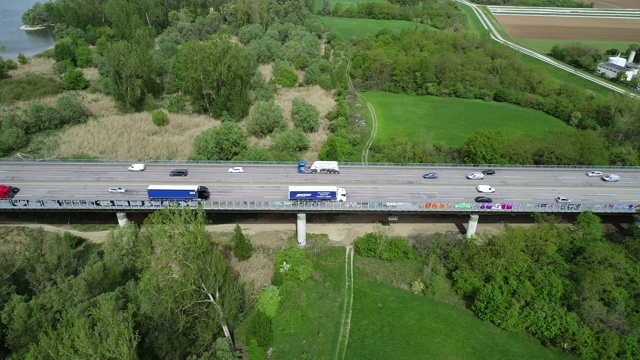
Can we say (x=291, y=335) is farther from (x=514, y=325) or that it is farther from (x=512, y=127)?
(x=512, y=127)

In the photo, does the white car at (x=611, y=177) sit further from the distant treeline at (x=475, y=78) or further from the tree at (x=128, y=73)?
the tree at (x=128, y=73)

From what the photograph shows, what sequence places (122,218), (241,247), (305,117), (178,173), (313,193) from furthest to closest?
(305,117), (178,173), (122,218), (313,193), (241,247)

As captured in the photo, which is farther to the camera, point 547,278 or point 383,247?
point 383,247

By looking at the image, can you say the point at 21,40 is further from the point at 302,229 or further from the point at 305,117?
the point at 302,229

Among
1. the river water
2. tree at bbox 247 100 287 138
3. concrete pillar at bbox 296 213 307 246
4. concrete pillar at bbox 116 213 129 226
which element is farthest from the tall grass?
the river water

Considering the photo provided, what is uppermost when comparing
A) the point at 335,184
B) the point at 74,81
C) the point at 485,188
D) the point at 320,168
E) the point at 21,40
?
the point at 21,40

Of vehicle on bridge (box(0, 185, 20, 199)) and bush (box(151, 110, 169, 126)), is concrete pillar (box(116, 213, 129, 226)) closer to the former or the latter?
vehicle on bridge (box(0, 185, 20, 199))

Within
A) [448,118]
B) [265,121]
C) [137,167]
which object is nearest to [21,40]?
[265,121]
